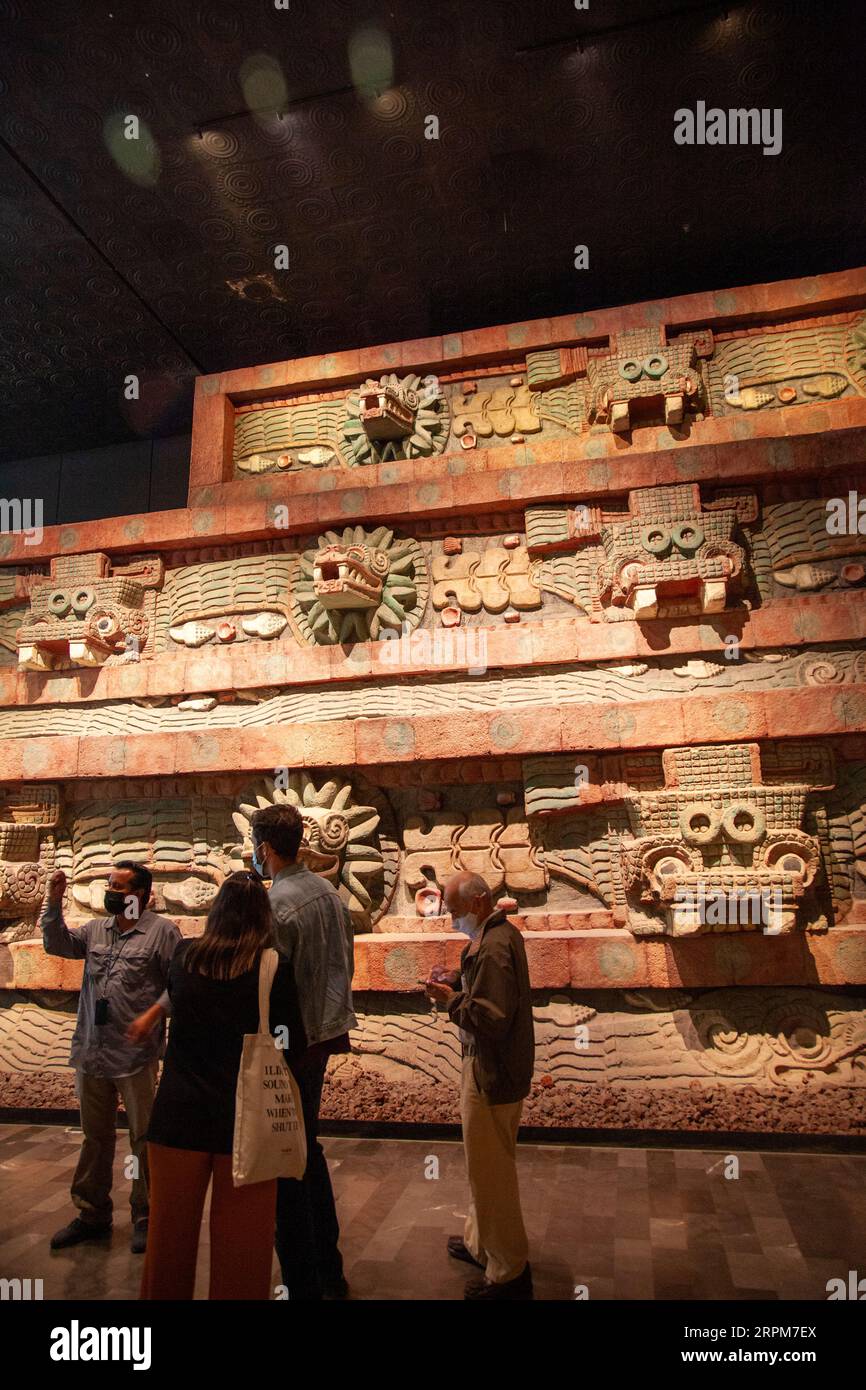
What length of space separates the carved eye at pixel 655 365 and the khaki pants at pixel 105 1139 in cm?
669

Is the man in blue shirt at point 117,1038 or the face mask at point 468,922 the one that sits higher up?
the face mask at point 468,922

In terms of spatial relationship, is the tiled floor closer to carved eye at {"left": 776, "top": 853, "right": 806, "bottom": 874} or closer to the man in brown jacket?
the man in brown jacket

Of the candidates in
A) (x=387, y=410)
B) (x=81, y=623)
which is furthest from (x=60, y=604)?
(x=387, y=410)

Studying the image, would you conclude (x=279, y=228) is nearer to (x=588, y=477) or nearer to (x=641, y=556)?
(x=588, y=477)

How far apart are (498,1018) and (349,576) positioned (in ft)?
14.2

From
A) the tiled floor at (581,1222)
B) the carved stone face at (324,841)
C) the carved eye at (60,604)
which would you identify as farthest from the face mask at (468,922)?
the carved eye at (60,604)

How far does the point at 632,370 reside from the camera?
7.45 metres

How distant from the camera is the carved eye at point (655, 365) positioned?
7418 mm

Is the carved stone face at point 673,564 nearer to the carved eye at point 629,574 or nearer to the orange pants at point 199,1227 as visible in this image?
the carved eye at point 629,574

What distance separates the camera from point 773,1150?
18.4ft

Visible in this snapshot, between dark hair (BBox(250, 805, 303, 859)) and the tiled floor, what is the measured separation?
6.41ft

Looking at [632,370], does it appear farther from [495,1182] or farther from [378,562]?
[495,1182]

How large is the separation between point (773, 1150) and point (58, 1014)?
5.77 metres

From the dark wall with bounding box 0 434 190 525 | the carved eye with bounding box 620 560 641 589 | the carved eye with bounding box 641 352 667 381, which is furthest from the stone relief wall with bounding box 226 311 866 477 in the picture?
the dark wall with bounding box 0 434 190 525
